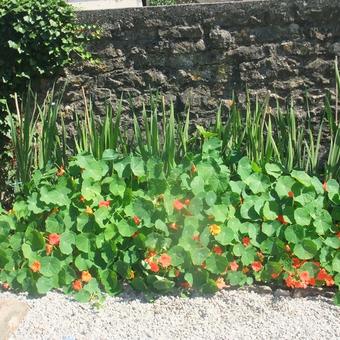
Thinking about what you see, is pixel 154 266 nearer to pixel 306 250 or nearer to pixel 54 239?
pixel 54 239

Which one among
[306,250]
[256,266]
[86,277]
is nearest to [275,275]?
[256,266]

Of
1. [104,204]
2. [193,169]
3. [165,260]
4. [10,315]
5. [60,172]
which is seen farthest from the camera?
[60,172]

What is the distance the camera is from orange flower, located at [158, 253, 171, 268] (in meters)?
3.21

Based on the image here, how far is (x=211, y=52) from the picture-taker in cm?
446

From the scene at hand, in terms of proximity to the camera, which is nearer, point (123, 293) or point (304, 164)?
point (123, 293)

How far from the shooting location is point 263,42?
438 centimetres

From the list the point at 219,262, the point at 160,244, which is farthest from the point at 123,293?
the point at 219,262

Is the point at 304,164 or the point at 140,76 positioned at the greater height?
the point at 140,76

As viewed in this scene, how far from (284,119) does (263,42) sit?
2.13ft

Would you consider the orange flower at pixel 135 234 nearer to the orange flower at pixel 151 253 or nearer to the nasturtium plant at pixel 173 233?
the nasturtium plant at pixel 173 233

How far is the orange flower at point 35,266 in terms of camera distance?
3.30m

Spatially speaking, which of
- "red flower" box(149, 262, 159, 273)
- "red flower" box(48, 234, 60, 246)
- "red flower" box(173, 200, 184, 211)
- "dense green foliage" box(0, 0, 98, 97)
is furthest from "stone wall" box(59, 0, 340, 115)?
"red flower" box(149, 262, 159, 273)

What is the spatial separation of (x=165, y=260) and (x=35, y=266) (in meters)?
0.76

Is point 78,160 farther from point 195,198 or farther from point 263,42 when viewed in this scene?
point 263,42
